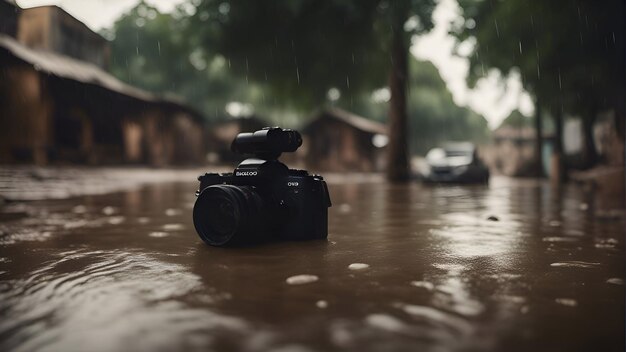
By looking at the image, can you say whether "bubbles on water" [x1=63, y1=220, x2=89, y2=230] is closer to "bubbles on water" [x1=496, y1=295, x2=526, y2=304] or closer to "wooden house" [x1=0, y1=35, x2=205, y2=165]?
"bubbles on water" [x1=496, y1=295, x2=526, y2=304]

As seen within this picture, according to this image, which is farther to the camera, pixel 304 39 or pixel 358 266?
pixel 304 39

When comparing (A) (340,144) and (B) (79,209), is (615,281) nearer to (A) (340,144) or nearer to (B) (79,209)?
(B) (79,209)

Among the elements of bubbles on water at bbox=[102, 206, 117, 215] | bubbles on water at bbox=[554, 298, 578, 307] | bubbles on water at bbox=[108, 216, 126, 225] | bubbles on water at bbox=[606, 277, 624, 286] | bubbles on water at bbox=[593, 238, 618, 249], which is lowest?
bubbles on water at bbox=[593, 238, 618, 249]

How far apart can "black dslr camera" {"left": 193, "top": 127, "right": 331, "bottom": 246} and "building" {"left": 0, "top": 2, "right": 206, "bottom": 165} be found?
722cm

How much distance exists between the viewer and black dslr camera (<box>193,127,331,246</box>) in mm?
2744

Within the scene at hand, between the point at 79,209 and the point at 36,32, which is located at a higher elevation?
the point at 36,32

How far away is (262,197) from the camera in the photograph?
9.24ft

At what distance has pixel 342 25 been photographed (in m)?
15.0

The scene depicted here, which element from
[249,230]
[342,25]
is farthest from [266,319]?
[342,25]

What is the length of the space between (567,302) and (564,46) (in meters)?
7.87

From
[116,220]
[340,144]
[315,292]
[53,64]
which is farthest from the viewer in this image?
[340,144]

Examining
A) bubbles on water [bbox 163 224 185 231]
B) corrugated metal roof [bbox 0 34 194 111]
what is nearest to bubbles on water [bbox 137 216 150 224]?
bubbles on water [bbox 163 224 185 231]

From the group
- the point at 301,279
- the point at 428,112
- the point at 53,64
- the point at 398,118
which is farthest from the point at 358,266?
the point at 428,112

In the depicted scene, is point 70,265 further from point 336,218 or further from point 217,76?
point 217,76
